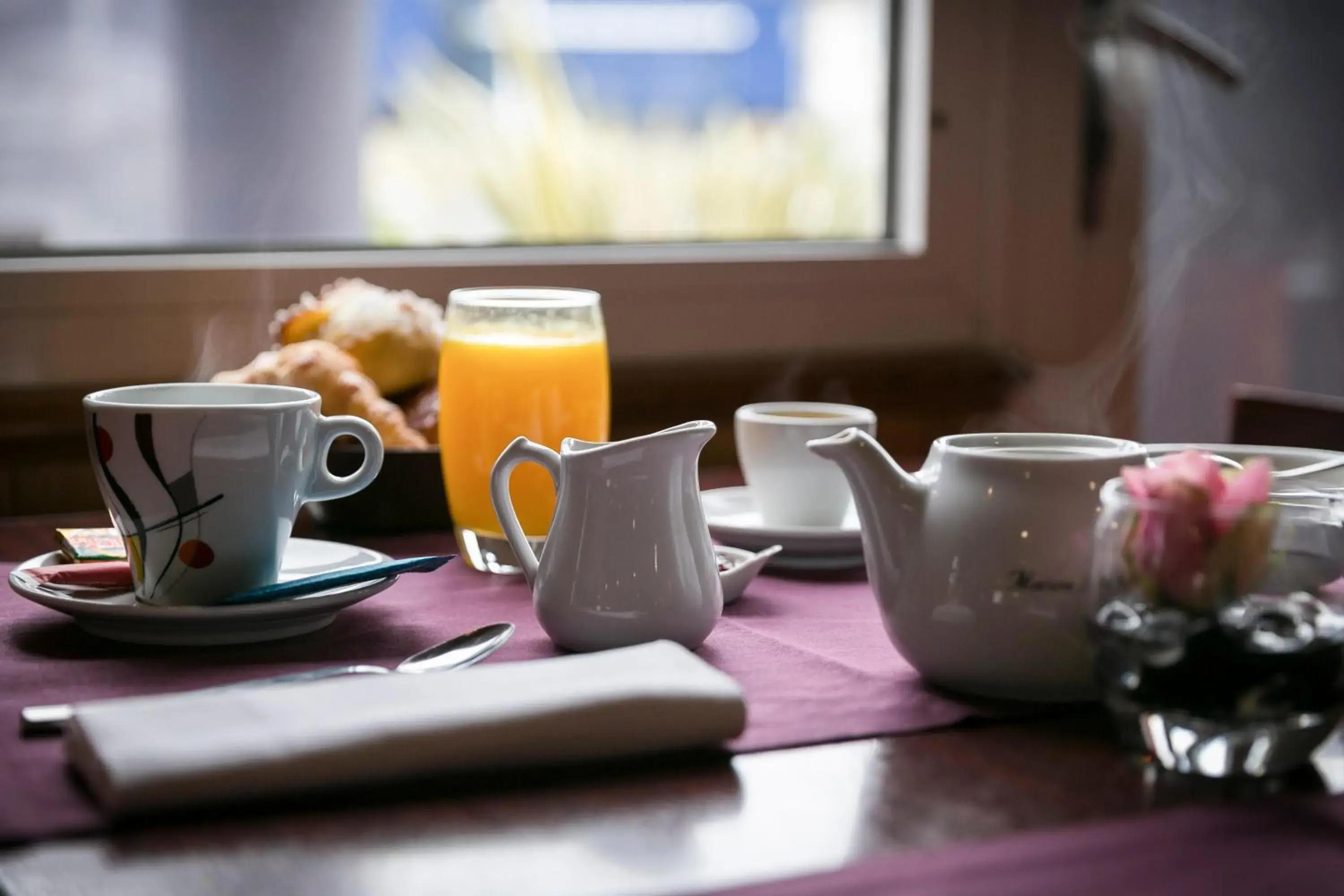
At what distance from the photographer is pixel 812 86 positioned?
86.9 inches

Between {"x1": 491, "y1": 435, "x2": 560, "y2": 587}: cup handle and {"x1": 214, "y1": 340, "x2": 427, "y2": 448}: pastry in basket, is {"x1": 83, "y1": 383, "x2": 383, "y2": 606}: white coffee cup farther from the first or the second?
{"x1": 214, "y1": 340, "x2": 427, "y2": 448}: pastry in basket

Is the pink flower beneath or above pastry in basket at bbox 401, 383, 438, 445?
above

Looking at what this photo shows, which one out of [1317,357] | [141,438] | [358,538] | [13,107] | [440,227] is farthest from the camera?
[1317,357]

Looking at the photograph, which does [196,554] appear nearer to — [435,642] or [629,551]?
[435,642]

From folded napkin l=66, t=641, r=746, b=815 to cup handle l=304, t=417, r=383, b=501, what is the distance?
0.26 metres

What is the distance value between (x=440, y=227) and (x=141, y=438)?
125 cm

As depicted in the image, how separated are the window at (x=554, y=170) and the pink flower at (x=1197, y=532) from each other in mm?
1343

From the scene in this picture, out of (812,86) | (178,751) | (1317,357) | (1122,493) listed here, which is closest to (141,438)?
(178,751)

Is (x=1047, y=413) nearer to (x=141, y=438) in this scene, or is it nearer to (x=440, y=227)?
(x=440, y=227)

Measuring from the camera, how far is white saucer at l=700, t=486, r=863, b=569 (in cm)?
103

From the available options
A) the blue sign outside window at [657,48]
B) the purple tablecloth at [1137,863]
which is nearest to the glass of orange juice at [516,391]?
the purple tablecloth at [1137,863]

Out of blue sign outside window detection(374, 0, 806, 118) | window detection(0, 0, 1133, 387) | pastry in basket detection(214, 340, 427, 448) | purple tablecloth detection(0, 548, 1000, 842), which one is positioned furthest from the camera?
blue sign outside window detection(374, 0, 806, 118)

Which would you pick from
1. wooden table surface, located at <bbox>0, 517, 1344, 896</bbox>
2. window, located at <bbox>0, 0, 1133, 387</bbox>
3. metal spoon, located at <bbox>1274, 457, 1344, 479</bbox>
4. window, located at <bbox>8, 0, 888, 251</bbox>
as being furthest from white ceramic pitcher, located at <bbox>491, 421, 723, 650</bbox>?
window, located at <bbox>8, 0, 888, 251</bbox>

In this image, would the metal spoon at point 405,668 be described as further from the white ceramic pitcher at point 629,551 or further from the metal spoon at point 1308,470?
the metal spoon at point 1308,470
